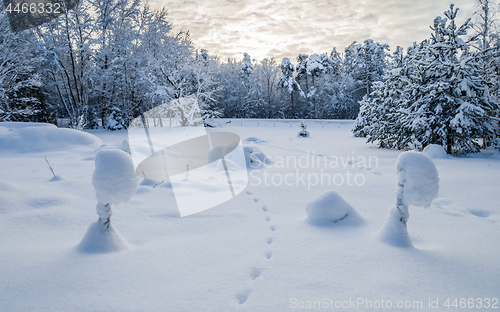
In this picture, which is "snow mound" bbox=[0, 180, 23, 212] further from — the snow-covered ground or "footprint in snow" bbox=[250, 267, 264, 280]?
"footprint in snow" bbox=[250, 267, 264, 280]

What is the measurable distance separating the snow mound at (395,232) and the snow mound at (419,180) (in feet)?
1.00

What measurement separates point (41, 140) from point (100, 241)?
8.56 metres

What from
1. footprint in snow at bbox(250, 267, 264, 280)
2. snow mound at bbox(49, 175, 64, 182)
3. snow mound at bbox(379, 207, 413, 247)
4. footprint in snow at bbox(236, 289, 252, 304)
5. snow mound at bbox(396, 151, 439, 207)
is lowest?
footprint in snow at bbox(250, 267, 264, 280)

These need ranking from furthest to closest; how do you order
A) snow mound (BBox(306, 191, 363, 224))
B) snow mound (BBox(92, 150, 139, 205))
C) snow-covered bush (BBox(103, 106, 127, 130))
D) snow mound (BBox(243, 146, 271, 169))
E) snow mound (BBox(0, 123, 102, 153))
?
→ 1. snow-covered bush (BBox(103, 106, 127, 130))
2. snow mound (BBox(0, 123, 102, 153))
3. snow mound (BBox(243, 146, 271, 169))
4. snow mound (BBox(306, 191, 363, 224))
5. snow mound (BBox(92, 150, 139, 205))

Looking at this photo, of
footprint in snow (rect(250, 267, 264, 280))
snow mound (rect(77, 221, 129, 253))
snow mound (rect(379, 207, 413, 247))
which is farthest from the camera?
snow mound (rect(379, 207, 413, 247))

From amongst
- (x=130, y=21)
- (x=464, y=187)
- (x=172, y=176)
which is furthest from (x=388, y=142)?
(x=130, y=21)

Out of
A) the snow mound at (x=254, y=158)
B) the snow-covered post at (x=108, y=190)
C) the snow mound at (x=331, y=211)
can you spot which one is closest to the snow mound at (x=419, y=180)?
the snow mound at (x=331, y=211)

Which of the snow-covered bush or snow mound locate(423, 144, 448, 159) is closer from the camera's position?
snow mound locate(423, 144, 448, 159)

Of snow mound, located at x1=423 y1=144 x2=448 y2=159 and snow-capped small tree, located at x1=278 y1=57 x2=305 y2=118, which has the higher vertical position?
snow-capped small tree, located at x1=278 y1=57 x2=305 y2=118

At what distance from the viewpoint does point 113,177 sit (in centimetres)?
264

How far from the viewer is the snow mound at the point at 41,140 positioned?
27.9 feet

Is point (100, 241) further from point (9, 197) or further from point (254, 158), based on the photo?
point (254, 158)

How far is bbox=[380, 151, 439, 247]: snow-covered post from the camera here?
107 inches

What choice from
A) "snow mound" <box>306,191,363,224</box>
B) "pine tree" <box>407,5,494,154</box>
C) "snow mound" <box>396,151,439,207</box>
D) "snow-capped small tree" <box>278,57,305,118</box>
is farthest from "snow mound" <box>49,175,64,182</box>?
"snow-capped small tree" <box>278,57,305,118</box>
